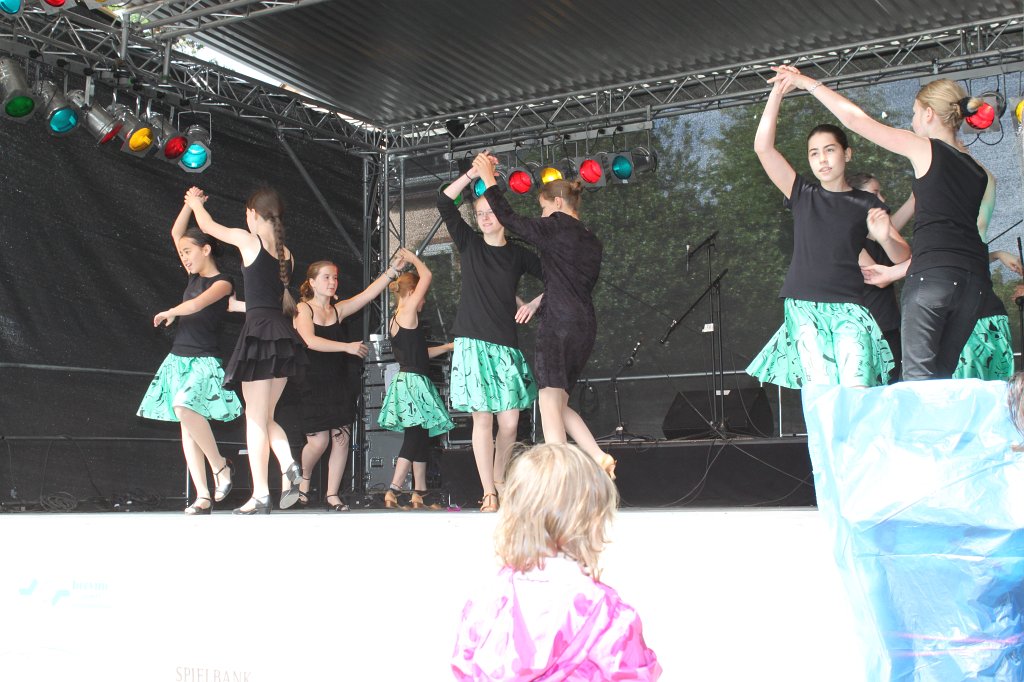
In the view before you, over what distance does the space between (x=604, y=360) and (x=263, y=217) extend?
15.0 ft

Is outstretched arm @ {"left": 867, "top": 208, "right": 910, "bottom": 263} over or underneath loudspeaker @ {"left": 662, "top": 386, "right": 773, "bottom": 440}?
over

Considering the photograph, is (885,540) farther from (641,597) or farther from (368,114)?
(368,114)

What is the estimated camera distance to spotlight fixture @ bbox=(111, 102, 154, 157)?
6766 mm

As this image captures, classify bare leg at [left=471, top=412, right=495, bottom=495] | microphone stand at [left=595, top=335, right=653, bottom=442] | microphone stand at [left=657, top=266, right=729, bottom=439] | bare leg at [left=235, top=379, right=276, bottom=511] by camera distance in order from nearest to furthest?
bare leg at [left=471, top=412, right=495, bottom=495]
bare leg at [left=235, top=379, right=276, bottom=511]
microphone stand at [left=657, top=266, right=729, bottom=439]
microphone stand at [left=595, top=335, right=653, bottom=442]

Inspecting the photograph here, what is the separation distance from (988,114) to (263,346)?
5.00m

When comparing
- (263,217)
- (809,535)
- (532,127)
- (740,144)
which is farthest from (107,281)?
(809,535)

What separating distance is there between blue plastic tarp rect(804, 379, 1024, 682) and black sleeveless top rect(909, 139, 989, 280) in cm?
131

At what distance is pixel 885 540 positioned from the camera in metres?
2.17

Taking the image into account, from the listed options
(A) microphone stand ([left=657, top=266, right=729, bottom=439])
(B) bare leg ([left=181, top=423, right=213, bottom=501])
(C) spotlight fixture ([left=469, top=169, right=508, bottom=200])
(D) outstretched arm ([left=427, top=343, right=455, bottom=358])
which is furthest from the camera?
(C) spotlight fixture ([left=469, top=169, right=508, bottom=200])

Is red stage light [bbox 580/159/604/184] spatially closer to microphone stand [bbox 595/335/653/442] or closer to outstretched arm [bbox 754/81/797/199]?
microphone stand [bbox 595/335/653/442]

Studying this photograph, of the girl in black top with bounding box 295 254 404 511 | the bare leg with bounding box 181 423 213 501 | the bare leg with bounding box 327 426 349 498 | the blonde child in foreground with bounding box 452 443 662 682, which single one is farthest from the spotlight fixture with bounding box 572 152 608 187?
the blonde child in foreground with bounding box 452 443 662 682

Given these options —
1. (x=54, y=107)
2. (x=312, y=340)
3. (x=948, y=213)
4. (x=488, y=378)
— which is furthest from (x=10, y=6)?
(x=948, y=213)

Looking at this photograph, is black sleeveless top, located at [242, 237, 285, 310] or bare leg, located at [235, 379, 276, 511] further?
black sleeveless top, located at [242, 237, 285, 310]

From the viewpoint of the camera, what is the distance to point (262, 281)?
514cm
